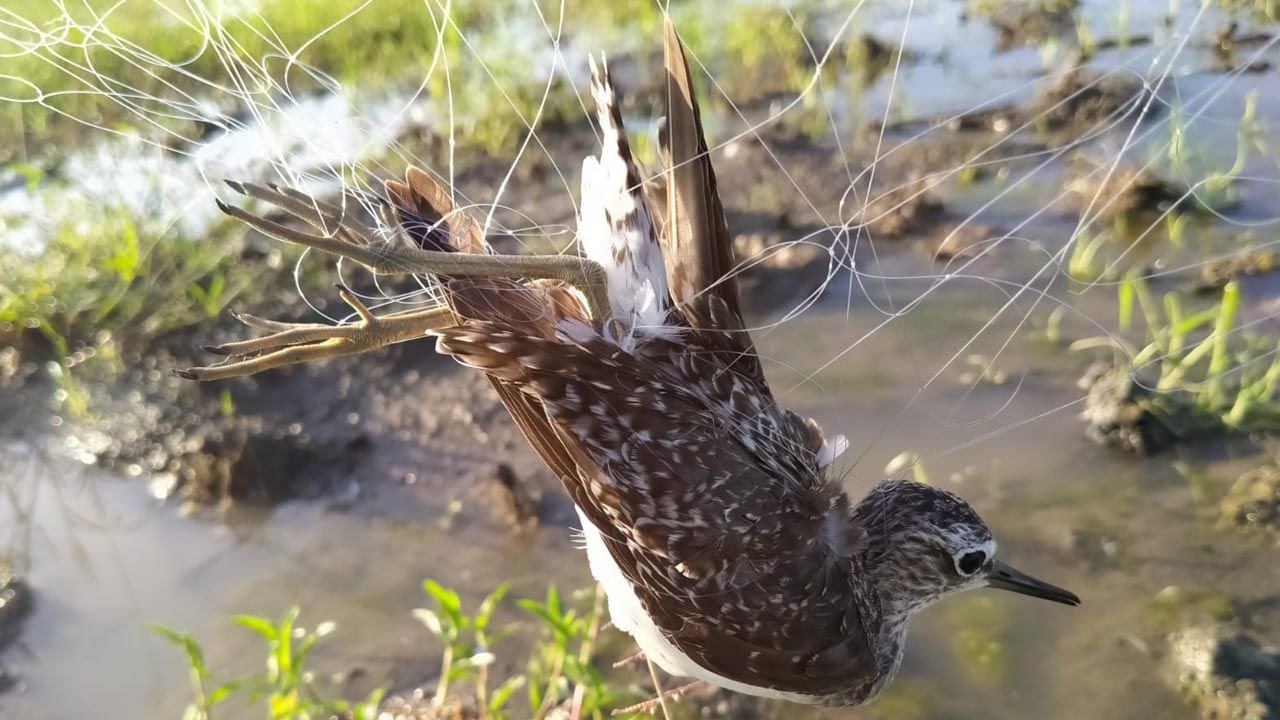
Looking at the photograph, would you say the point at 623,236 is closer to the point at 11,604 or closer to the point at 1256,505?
the point at 1256,505

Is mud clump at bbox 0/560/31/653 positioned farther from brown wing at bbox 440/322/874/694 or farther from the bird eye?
the bird eye

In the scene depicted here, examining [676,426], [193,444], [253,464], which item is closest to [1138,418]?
[676,426]

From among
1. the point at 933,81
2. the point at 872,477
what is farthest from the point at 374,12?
the point at 872,477

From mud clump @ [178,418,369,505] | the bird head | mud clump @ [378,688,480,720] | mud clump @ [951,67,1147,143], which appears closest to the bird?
the bird head

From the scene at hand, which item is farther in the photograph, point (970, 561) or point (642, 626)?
point (970, 561)

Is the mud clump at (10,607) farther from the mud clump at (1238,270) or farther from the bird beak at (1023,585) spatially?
the mud clump at (1238,270)

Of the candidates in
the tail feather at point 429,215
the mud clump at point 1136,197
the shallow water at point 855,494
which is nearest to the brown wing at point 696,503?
the tail feather at point 429,215

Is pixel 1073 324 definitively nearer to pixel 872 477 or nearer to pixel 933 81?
pixel 872 477

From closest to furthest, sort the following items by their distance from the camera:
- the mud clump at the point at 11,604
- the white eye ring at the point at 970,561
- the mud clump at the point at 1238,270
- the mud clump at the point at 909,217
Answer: the white eye ring at the point at 970,561 < the mud clump at the point at 11,604 < the mud clump at the point at 1238,270 < the mud clump at the point at 909,217
